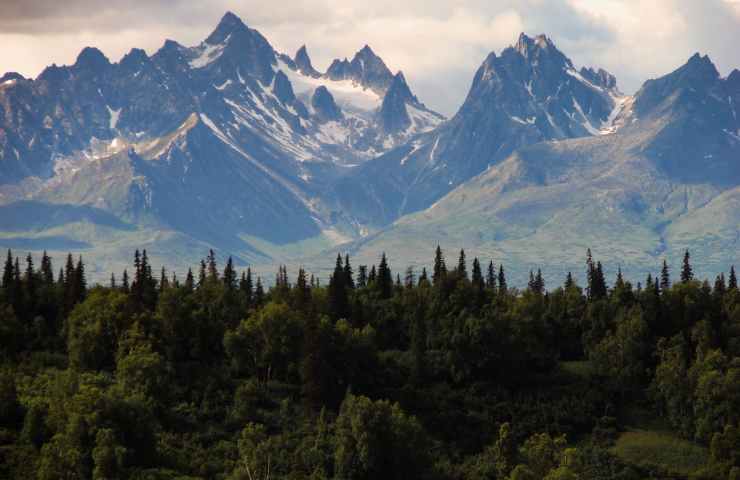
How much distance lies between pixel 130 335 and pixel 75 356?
311 inches

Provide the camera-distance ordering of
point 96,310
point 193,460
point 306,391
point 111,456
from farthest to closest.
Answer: point 96,310 < point 306,391 < point 193,460 < point 111,456

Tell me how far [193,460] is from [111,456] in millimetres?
14046

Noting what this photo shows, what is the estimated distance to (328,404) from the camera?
182875 mm

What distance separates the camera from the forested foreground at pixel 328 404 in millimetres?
158250

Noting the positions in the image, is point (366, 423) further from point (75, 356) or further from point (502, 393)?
point (75, 356)

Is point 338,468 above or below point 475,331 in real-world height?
below

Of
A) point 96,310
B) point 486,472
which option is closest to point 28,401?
point 96,310

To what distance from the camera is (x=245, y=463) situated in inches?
6097

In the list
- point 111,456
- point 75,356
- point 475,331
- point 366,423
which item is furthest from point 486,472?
point 75,356

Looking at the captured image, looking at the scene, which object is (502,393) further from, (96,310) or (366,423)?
(96,310)

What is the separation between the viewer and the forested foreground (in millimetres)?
158250

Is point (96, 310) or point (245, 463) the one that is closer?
point (245, 463)

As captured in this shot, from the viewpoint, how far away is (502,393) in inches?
7603

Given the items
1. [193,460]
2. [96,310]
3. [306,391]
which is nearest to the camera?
[193,460]
